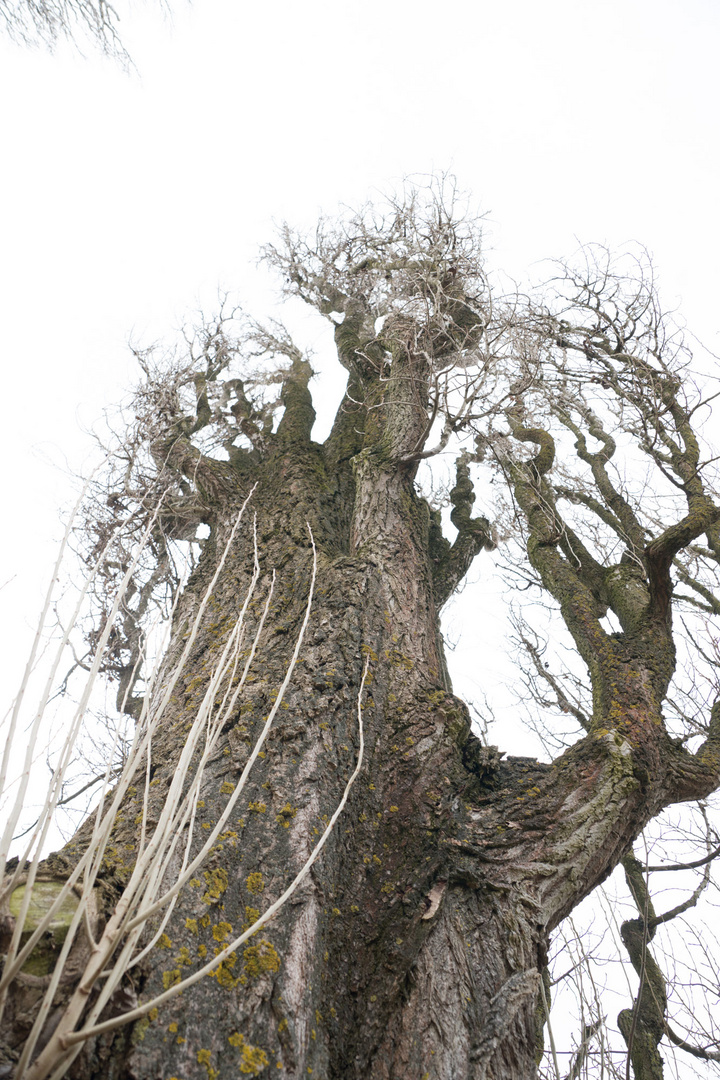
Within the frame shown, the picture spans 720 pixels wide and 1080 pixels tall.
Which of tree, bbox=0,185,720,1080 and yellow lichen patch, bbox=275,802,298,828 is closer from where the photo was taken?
tree, bbox=0,185,720,1080

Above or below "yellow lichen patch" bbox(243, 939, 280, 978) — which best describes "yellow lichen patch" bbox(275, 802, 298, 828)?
above

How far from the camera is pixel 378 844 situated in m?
1.99

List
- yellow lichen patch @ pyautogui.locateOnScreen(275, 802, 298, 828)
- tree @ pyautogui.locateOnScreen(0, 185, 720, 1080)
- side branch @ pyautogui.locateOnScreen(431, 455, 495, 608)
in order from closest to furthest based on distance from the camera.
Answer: tree @ pyautogui.locateOnScreen(0, 185, 720, 1080) < yellow lichen patch @ pyautogui.locateOnScreen(275, 802, 298, 828) < side branch @ pyautogui.locateOnScreen(431, 455, 495, 608)

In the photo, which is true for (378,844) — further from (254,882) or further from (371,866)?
(254,882)

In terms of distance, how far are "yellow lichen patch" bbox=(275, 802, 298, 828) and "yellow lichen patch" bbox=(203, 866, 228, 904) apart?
0.75ft

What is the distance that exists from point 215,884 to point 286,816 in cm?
30

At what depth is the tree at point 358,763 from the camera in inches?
49.8

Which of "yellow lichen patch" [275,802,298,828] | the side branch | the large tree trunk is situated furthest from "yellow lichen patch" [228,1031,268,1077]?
the side branch

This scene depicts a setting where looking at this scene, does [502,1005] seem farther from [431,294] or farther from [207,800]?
[431,294]

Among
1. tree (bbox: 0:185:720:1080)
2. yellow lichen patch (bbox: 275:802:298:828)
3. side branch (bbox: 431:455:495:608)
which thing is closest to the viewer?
tree (bbox: 0:185:720:1080)

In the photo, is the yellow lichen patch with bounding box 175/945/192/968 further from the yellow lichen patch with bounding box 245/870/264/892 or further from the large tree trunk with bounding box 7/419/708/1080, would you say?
the yellow lichen patch with bounding box 245/870/264/892

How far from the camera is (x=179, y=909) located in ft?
4.98

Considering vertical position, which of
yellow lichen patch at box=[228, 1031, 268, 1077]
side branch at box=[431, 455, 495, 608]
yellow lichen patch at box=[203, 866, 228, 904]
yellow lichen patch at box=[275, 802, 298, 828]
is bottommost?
yellow lichen patch at box=[228, 1031, 268, 1077]

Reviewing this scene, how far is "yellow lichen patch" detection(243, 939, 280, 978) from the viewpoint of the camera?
57.7 inches
